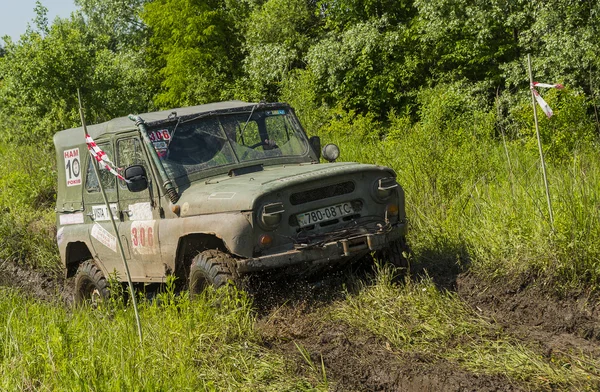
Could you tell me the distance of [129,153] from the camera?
765 centimetres

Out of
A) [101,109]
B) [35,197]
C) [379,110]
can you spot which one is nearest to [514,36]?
[379,110]

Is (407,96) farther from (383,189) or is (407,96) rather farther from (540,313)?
(540,313)

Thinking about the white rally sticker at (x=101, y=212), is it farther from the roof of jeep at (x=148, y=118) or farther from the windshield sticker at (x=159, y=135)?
the windshield sticker at (x=159, y=135)

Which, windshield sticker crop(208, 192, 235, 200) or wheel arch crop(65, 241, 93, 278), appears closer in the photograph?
windshield sticker crop(208, 192, 235, 200)

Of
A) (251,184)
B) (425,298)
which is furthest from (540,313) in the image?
(251,184)

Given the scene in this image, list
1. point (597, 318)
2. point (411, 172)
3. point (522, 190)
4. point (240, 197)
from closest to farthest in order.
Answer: point (597, 318) < point (240, 197) < point (522, 190) < point (411, 172)

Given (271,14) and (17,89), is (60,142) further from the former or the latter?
(271,14)

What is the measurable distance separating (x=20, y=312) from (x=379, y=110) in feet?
75.3

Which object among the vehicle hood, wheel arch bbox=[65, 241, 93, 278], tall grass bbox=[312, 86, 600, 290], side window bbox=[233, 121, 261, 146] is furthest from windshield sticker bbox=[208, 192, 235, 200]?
wheel arch bbox=[65, 241, 93, 278]

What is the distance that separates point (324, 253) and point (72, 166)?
381cm

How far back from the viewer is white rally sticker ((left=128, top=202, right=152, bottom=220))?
7.42 metres

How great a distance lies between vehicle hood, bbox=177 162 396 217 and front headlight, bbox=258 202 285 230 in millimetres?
104

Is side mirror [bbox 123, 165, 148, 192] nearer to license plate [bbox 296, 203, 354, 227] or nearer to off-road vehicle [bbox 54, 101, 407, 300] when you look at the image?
off-road vehicle [bbox 54, 101, 407, 300]

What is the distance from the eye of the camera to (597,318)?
5.86 meters
